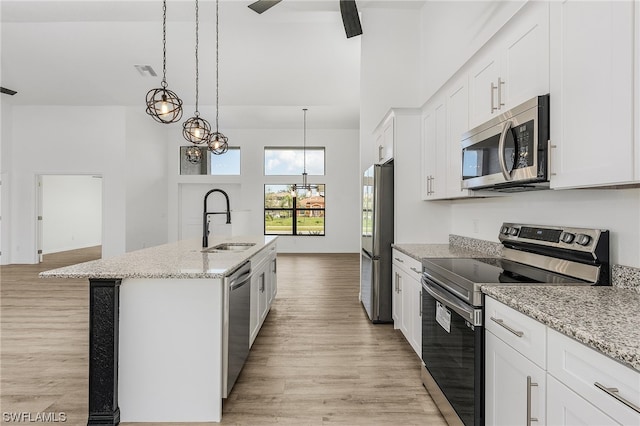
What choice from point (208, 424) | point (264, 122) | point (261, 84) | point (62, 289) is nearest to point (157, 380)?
point (208, 424)

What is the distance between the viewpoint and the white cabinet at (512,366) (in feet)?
3.81

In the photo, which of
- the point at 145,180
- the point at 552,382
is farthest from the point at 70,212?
the point at 552,382

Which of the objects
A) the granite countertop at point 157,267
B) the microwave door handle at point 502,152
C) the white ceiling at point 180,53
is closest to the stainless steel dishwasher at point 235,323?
the granite countertop at point 157,267

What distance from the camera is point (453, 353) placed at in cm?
177

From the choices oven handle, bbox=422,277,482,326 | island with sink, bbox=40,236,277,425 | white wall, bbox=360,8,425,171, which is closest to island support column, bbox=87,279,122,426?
island with sink, bbox=40,236,277,425

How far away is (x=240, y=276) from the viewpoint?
7.64 ft

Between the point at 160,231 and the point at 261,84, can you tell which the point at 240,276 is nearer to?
the point at 261,84

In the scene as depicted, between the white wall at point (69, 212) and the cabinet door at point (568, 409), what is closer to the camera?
the cabinet door at point (568, 409)

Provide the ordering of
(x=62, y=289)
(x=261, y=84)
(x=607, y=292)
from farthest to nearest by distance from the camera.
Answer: (x=261, y=84) → (x=62, y=289) → (x=607, y=292)

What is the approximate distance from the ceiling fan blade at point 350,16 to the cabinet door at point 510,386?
3216 mm

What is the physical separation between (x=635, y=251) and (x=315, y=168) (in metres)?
8.69

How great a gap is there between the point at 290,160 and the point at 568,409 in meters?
9.24

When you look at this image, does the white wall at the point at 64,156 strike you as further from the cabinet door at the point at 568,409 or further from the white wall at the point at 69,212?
the cabinet door at the point at 568,409

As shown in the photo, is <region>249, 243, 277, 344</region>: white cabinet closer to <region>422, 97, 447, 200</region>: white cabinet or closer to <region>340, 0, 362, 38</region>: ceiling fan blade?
<region>422, 97, 447, 200</region>: white cabinet
